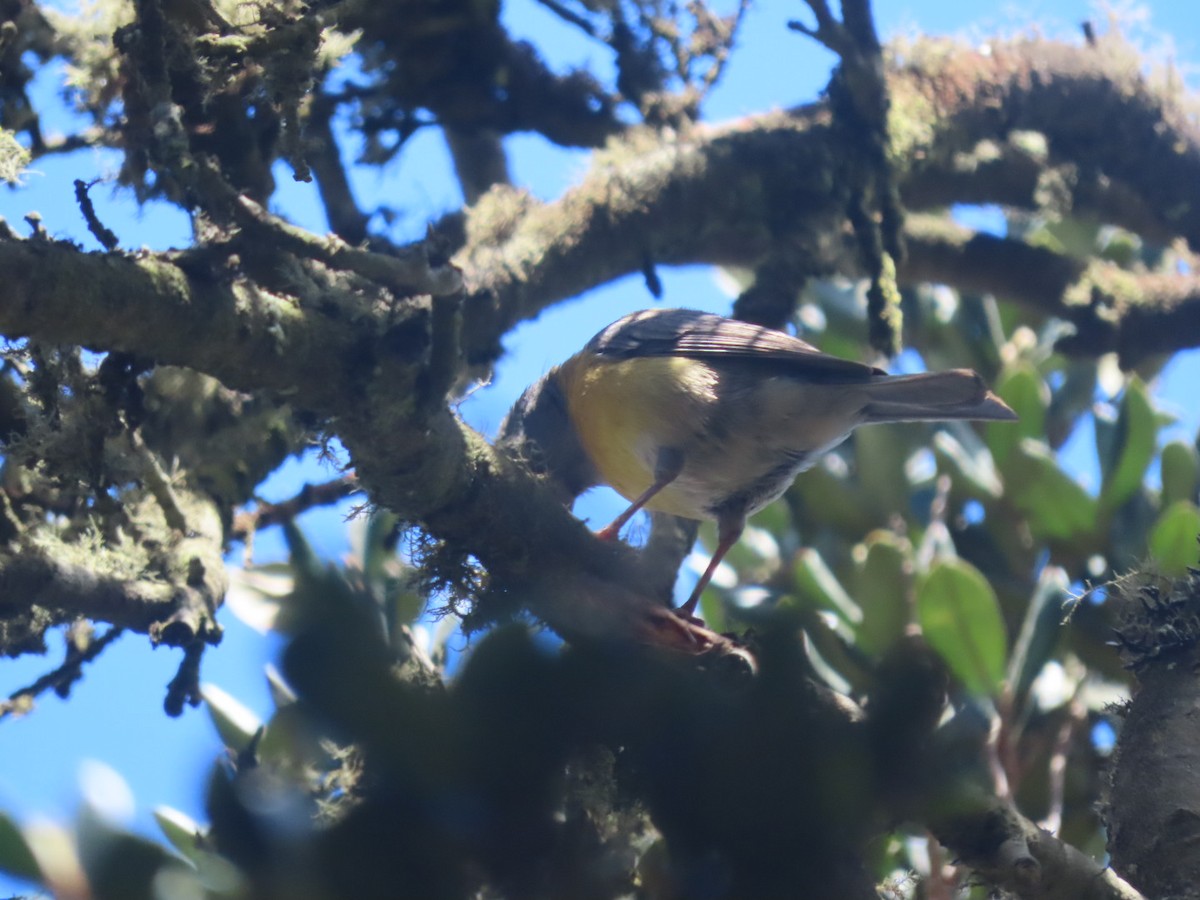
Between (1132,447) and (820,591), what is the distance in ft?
6.61

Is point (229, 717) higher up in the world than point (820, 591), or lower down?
higher up

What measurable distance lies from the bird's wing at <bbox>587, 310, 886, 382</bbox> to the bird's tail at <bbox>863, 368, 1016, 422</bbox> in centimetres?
8

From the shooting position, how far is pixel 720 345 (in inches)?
171

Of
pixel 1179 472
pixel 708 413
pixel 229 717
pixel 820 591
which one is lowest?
pixel 1179 472

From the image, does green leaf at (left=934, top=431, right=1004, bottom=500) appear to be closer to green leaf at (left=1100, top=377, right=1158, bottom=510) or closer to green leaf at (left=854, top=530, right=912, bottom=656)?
green leaf at (left=1100, top=377, right=1158, bottom=510)

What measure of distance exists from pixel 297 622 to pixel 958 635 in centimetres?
445

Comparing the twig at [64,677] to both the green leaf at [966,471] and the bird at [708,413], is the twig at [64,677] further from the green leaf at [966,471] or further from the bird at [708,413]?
the green leaf at [966,471]

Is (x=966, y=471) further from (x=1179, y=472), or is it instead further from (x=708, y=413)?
(x=708, y=413)

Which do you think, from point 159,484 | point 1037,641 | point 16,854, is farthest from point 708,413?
point 16,854

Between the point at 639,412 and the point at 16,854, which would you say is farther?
the point at 639,412

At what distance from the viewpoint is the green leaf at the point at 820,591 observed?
19.2 feet

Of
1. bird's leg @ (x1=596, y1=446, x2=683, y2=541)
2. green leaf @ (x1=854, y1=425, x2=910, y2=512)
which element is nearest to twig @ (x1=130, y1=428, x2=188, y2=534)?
bird's leg @ (x1=596, y1=446, x2=683, y2=541)

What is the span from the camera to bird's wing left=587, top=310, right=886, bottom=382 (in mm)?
4195

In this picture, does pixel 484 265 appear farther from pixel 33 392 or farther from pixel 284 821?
pixel 284 821
